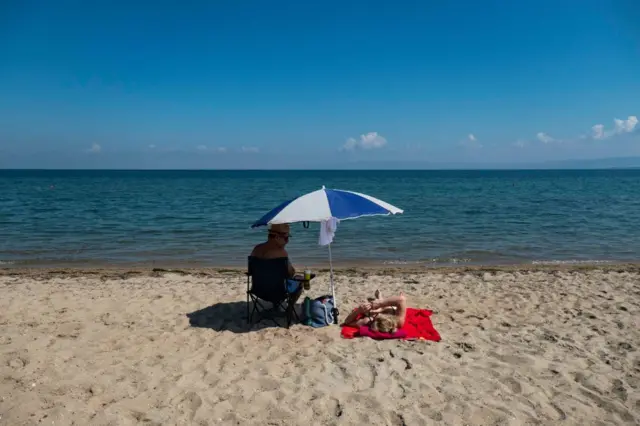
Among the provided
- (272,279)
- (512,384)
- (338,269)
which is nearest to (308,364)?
(272,279)

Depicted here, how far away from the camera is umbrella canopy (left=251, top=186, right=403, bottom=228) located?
5.96 metres

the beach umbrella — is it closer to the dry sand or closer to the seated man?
the seated man

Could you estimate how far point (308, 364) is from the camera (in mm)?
→ 5289

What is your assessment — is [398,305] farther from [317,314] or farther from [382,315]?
[317,314]

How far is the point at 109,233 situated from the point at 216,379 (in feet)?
50.4

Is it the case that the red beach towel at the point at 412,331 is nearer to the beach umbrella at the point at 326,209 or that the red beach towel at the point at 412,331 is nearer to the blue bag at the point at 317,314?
the blue bag at the point at 317,314

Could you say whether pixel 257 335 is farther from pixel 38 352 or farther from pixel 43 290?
pixel 43 290

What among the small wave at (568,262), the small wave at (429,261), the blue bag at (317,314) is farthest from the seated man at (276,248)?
the small wave at (568,262)

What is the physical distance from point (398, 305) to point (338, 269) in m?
5.66

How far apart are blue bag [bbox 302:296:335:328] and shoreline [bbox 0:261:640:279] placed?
4.53m

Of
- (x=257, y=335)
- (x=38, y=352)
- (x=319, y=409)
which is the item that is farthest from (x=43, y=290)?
(x=319, y=409)

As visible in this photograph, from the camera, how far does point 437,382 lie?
4.80 m

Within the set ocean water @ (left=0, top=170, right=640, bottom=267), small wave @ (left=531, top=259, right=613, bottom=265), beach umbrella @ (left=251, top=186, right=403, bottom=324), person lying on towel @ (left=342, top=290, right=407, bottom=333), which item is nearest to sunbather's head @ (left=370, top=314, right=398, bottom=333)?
person lying on towel @ (left=342, top=290, right=407, bottom=333)

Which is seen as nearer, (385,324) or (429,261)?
(385,324)
